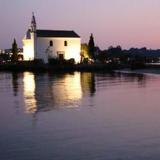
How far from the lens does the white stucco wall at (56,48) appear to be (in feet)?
306

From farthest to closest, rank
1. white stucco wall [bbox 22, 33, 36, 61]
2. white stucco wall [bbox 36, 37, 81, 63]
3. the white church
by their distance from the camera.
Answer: white stucco wall [bbox 22, 33, 36, 61] < the white church < white stucco wall [bbox 36, 37, 81, 63]

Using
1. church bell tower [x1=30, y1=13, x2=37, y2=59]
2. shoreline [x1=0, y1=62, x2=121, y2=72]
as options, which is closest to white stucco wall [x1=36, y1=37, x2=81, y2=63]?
church bell tower [x1=30, y1=13, x2=37, y2=59]

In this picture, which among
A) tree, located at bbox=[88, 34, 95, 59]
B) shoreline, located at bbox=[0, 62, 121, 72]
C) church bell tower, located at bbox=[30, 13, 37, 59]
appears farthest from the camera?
tree, located at bbox=[88, 34, 95, 59]

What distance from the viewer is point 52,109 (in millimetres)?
22781

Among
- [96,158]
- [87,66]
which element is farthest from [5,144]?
[87,66]

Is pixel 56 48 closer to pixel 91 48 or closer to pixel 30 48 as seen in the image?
pixel 30 48

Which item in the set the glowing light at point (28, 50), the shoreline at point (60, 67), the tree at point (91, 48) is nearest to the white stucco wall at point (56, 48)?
the glowing light at point (28, 50)

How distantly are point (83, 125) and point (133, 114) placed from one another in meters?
3.81

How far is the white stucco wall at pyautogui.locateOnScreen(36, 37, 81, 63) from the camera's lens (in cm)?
9312

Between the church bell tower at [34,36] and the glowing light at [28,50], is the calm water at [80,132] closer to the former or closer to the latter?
the church bell tower at [34,36]

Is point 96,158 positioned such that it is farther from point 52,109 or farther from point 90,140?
point 52,109

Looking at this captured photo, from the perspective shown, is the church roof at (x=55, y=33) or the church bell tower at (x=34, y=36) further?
the church roof at (x=55, y=33)

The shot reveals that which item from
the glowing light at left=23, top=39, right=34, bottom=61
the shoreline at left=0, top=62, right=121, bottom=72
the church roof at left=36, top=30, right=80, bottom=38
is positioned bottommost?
the shoreline at left=0, top=62, right=121, bottom=72

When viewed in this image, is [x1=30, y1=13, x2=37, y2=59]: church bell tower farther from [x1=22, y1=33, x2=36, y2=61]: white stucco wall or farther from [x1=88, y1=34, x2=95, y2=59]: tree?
[x1=88, y1=34, x2=95, y2=59]: tree
